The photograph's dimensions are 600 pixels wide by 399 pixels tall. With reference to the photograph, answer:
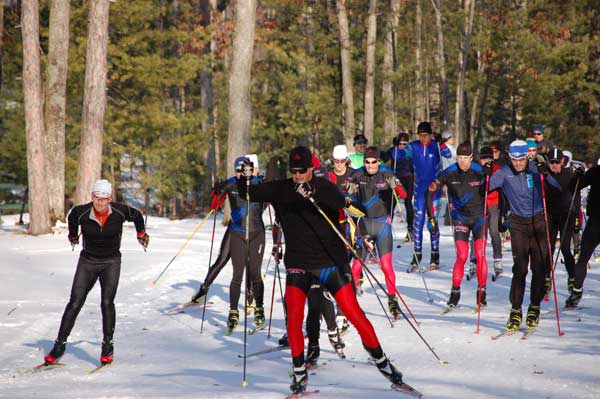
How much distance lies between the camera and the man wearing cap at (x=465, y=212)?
12.1 m

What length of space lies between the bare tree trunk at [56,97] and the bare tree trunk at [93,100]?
3.31ft

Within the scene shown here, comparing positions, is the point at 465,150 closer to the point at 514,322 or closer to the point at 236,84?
the point at 514,322

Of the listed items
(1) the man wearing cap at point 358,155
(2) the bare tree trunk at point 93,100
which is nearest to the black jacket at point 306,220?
(1) the man wearing cap at point 358,155

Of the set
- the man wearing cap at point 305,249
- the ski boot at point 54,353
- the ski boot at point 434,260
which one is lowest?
the ski boot at point 54,353

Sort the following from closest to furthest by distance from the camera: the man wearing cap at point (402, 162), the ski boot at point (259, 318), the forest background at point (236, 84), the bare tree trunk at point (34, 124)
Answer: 1. the ski boot at point (259, 318)
2. the man wearing cap at point (402, 162)
3. the bare tree trunk at point (34, 124)
4. the forest background at point (236, 84)

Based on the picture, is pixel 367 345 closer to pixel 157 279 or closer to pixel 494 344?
pixel 494 344

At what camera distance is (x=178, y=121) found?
28750 millimetres

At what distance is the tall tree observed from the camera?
22469mm

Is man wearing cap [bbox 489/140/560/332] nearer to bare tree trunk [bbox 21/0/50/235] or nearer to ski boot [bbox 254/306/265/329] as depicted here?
ski boot [bbox 254/306/265/329]

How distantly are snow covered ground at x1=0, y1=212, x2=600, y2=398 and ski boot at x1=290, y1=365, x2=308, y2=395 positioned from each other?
209mm

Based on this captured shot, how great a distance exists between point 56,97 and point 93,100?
4.28 feet

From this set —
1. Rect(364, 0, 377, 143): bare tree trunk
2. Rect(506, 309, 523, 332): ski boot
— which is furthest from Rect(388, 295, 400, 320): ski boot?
Rect(364, 0, 377, 143): bare tree trunk

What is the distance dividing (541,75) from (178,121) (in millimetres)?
15282

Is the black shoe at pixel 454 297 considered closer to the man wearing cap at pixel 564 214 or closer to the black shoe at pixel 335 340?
the man wearing cap at pixel 564 214
